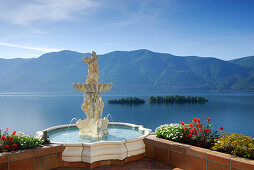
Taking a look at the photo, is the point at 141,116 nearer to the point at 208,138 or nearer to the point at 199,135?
the point at 199,135

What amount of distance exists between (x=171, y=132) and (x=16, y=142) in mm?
3920

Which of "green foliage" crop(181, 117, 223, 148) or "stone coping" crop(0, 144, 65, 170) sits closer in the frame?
"stone coping" crop(0, 144, 65, 170)

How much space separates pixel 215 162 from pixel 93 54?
5829mm

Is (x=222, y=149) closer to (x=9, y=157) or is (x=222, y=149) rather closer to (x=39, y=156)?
(x=39, y=156)

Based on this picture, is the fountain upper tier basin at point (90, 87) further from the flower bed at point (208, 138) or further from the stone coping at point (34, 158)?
the flower bed at point (208, 138)

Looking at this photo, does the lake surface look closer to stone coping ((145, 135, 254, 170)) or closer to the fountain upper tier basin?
the fountain upper tier basin

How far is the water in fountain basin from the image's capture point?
693 cm

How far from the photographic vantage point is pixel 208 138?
5.16 m

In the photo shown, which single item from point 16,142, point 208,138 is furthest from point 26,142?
point 208,138

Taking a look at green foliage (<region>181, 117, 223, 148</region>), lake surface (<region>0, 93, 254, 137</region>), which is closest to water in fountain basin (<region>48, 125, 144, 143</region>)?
green foliage (<region>181, 117, 223, 148</region>)

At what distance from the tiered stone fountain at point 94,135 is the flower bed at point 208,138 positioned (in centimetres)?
88

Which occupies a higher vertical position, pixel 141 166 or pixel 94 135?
pixel 94 135

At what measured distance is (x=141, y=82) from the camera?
516ft

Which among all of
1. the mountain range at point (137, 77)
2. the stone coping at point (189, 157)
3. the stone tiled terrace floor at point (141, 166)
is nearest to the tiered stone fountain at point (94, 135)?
the stone tiled terrace floor at point (141, 166)
